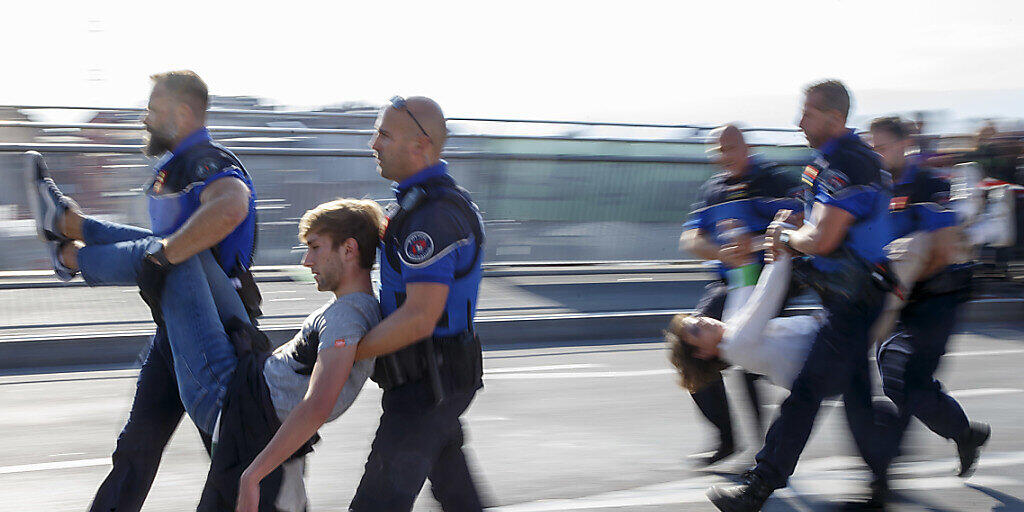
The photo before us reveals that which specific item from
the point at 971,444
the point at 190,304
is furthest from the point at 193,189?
the point at 971,444

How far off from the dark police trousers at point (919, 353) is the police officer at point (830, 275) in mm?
535

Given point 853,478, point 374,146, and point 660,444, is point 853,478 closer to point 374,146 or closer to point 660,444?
point 660,444

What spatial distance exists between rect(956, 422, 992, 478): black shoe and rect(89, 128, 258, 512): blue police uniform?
3322 millimetres

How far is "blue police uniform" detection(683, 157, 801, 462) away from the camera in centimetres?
523

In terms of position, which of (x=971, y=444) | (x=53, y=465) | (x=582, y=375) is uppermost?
(x=971, y=444)

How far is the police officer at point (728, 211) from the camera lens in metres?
5.23

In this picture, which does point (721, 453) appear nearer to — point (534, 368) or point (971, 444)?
point (971, 444)

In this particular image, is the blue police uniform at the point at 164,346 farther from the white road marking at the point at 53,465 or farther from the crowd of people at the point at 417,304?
the white road marking at the point at 53,465

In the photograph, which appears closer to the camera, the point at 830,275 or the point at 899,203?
the point at 830,275

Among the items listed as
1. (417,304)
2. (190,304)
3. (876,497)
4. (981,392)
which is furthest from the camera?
(981,392)

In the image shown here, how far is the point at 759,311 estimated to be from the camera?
4.24 metres

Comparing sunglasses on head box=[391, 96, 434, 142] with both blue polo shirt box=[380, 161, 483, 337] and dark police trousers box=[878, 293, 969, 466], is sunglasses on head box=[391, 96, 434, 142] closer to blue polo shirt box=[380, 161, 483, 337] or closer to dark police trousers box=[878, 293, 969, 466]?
blue polo shirt box=[380, 161, 483, 337]

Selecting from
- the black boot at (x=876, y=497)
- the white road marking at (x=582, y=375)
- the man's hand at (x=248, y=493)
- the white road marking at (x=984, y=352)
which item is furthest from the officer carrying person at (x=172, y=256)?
the white road marking at (x=984, y=352)

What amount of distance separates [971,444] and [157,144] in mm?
3777
